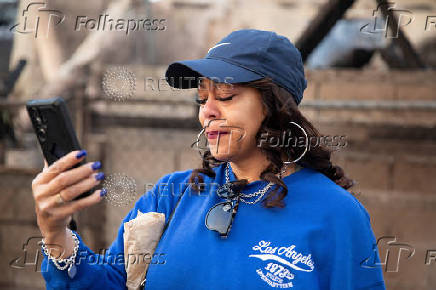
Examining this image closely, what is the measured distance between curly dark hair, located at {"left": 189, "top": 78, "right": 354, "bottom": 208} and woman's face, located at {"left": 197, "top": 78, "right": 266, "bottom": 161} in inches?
1.5

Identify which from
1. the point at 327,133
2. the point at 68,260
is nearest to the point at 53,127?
the point at 68,260

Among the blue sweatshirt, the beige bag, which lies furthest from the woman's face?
the beige bag

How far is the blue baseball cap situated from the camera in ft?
6.09

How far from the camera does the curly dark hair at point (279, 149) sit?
189 cm

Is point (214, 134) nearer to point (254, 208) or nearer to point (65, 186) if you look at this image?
point (254, 208)

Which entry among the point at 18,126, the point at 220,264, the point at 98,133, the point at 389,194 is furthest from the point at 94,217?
the point at 220,264

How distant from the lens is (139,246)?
1959 millimetres

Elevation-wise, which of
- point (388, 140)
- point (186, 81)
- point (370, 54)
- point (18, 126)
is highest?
point (186, 81)

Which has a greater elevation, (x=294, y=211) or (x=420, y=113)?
(x=294, y=211)

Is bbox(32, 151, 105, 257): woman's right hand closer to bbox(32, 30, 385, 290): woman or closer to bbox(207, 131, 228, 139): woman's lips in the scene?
bbox(32, 30, 385, 290): woman

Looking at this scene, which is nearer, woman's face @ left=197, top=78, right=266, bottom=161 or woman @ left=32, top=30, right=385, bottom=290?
woman @ left=32, top=30, right=385, bottom=290

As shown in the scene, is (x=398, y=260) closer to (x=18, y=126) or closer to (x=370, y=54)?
(x=370, y=54)

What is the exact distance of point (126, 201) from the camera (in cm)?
223

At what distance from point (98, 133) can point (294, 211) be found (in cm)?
430
